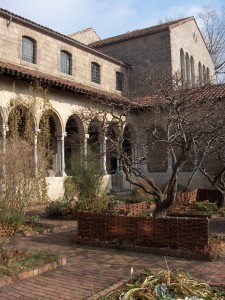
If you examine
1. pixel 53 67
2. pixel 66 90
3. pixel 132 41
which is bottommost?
pixel 66 90

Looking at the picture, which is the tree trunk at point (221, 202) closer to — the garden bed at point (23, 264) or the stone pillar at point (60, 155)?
the stone pillar at point (60, 155)

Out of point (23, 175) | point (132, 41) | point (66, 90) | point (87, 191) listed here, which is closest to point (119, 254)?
point (23, 175)

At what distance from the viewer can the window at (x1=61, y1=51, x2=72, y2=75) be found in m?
A: 20.7

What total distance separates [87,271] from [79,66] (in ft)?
56.4

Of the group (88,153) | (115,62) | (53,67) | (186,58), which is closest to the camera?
(88,153)

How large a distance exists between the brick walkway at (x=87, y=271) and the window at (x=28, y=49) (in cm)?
1232

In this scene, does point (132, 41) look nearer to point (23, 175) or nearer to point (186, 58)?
point (186, 58)

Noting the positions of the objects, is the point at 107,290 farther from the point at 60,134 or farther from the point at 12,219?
the point at 60,134

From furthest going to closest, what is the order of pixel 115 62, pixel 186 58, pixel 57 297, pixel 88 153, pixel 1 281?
pixel 186 58, pixel 115 62, pixel 88 153, pixel 1 281, pixel 57 297

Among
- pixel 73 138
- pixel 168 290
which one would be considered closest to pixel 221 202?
pixel 73 138

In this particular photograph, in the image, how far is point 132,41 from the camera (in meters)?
26.0

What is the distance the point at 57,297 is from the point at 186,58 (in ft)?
80.5

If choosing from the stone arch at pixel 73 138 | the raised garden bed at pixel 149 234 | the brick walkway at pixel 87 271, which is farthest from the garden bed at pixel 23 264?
the stone arch at pixel 73 138

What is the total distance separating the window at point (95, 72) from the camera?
2303 cm
